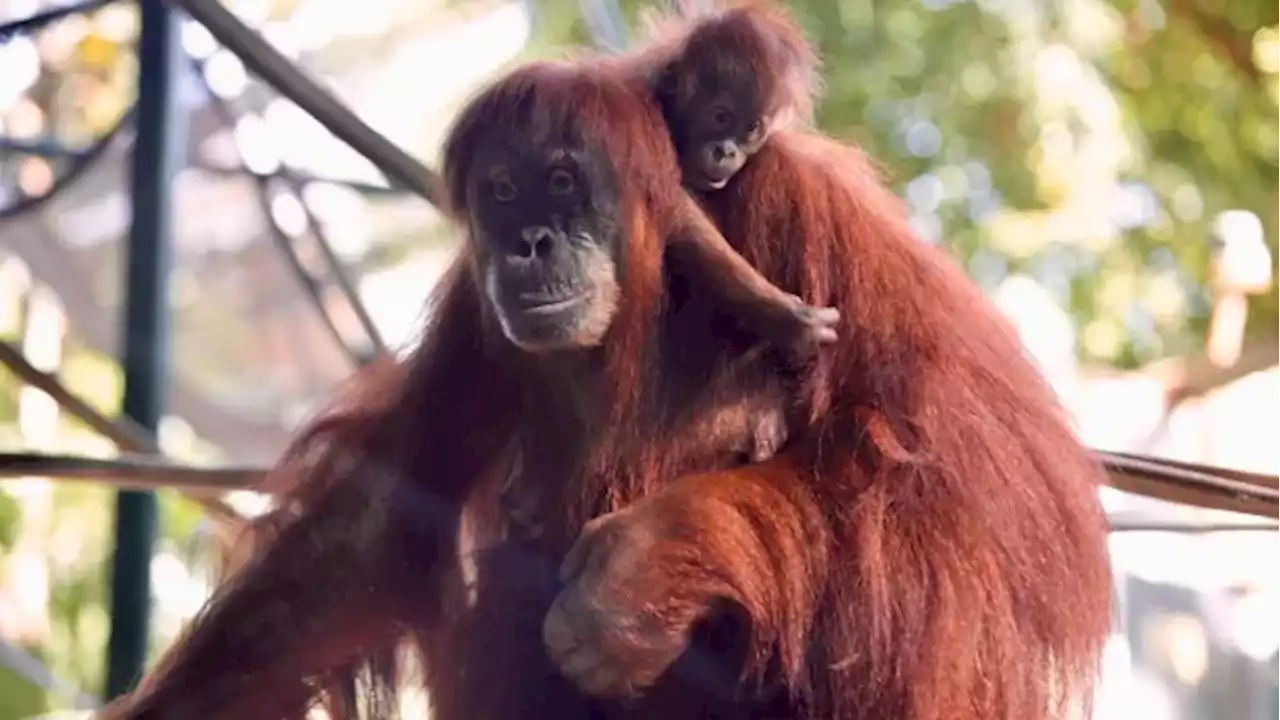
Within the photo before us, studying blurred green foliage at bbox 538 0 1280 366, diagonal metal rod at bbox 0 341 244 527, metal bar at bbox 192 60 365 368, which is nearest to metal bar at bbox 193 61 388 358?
metal bar at bbox 192 60 365 368

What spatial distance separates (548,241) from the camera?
50.3 inches

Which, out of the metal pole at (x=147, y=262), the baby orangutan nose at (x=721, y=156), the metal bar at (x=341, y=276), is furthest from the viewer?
the metal bar at (x=341, y=276)

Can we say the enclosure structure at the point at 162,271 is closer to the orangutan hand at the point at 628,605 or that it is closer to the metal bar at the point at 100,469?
the metal bar at the point at 100,469

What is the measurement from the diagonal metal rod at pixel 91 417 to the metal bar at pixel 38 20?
0.44m

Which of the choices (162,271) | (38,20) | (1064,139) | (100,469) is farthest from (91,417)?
(1064,139)

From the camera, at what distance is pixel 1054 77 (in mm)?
2658

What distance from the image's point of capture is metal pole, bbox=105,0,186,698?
190 centimetres

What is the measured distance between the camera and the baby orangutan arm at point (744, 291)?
126cm

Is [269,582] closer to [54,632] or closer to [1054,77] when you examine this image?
[54,632]

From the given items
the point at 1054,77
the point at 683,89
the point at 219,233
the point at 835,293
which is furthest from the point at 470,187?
the point at 1054,77

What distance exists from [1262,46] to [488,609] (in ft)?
4.95

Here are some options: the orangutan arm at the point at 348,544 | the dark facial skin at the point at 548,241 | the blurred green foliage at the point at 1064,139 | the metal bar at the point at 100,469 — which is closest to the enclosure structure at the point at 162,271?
the metal bar at the point at 100,469

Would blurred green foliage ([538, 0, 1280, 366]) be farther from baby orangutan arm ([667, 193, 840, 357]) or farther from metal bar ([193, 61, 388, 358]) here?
baby orangutan arm ([667, 193, 840, 357])

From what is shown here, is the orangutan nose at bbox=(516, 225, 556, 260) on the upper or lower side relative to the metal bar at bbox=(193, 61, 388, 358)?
lower
